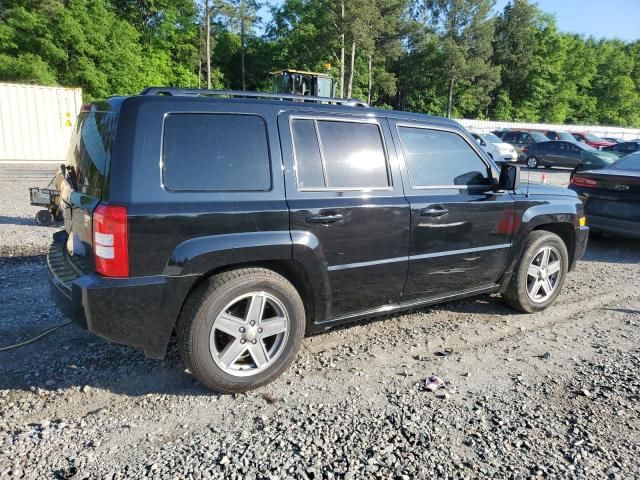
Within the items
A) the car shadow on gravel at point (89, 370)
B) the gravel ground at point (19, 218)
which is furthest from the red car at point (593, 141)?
the car shadow on gravel at point (89, 370)

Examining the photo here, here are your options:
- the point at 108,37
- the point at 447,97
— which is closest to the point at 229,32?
the point at 108,37

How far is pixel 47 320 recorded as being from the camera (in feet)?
13.3

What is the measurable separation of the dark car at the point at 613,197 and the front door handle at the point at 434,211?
4843 mm

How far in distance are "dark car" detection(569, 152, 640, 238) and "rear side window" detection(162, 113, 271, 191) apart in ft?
20.8

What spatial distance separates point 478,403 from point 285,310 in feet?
4.61

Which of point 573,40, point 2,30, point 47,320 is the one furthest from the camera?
point 573,40

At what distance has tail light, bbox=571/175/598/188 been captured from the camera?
24.9 ft

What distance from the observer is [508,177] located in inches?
161

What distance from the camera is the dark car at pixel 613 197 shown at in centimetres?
705

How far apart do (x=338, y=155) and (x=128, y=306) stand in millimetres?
1728

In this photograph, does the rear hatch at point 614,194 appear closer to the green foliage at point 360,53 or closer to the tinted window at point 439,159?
the tinted window at point 439,159

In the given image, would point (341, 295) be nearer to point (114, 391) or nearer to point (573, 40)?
point (114, 391)

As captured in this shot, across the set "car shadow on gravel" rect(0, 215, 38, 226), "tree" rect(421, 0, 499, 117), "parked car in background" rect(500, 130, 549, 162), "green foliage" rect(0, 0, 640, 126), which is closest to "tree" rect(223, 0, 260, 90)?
"green foliage" rect(0, 0, 640, 126)

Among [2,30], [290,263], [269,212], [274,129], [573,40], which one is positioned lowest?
[290,263]
